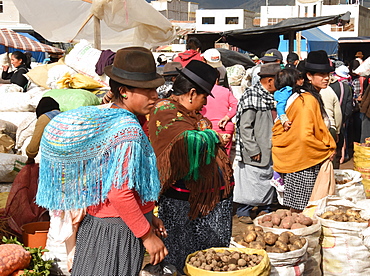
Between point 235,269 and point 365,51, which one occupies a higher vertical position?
point 365,51

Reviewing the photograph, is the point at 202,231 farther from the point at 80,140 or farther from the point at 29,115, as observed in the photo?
the point at 29,115

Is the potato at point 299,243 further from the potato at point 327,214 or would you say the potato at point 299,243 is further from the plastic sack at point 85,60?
the plastic sack at point 85,60

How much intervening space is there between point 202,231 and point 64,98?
2.81 meters

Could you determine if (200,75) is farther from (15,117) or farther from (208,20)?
(208,20)

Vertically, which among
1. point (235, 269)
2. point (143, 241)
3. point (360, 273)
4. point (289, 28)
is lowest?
point (360, 273)

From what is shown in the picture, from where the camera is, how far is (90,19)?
8664 mm

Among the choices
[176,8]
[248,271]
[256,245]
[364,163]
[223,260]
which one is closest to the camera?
[248,271]

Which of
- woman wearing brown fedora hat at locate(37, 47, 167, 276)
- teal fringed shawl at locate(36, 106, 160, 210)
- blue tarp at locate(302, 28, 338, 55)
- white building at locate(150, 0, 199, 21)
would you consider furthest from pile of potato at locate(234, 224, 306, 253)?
white building at locate(150, 0, 199, 21)

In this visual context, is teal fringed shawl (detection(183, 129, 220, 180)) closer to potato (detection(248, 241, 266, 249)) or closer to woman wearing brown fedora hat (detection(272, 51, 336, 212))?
potato (detection(248, 241, 266, 249))

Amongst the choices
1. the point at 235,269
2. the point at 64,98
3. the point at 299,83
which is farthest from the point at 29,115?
the point at 235,269

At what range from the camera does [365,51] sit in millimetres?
20828

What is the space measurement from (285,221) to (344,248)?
0.56m

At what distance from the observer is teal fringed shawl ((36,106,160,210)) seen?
7.49 feet

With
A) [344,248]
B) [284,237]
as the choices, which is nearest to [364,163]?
[344,248]
